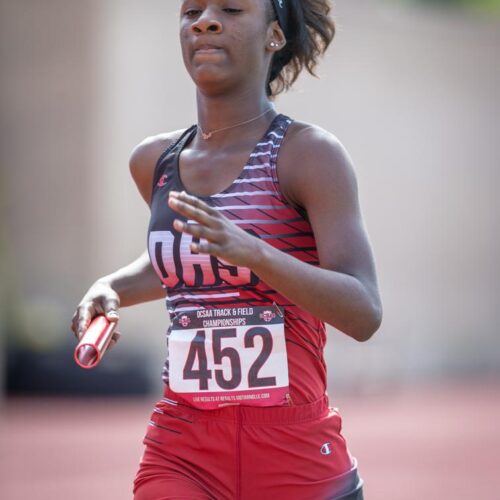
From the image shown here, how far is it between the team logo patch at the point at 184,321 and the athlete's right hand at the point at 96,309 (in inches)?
7.7

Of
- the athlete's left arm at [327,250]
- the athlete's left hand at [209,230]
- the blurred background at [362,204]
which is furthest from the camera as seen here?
the blurred background at [362,204]

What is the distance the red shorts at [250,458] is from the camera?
327 centimetres

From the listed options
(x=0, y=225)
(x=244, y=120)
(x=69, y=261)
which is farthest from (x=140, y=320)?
(x=244, y=120)

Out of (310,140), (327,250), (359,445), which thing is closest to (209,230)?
(327,250)

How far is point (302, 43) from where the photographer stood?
3.82 m

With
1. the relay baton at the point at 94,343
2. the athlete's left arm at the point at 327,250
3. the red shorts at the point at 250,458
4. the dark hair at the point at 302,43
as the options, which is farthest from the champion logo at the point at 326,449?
the dark hair at the point at 302,43

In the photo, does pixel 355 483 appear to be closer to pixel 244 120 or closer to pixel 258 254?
pixel 258 254

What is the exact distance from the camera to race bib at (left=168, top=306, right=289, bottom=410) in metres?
3.33

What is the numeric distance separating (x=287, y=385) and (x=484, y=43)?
1733 cm

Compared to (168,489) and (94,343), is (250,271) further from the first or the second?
(168,489)

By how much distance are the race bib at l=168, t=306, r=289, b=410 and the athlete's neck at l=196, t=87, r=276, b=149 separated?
1.93 feet

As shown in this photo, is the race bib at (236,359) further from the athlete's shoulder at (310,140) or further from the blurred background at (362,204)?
the blurred background at (362,204)

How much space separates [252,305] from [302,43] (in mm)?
960

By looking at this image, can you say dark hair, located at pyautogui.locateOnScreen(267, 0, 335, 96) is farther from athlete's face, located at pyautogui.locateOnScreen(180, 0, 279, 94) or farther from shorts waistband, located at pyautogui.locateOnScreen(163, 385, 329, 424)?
shorts waistband, located at pyautogui.locateOnScreen(163, 385, 329, 424)
